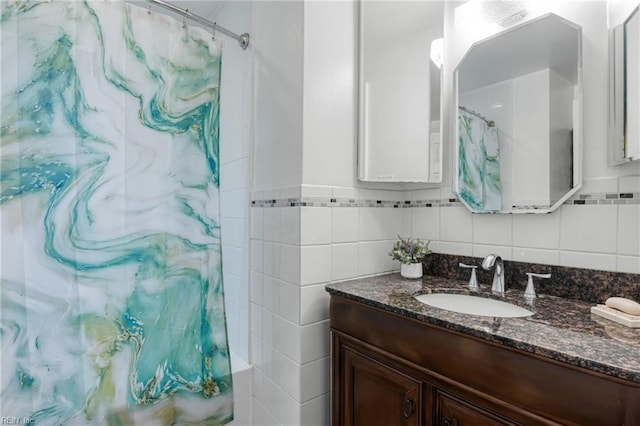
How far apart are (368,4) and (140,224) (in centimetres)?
137

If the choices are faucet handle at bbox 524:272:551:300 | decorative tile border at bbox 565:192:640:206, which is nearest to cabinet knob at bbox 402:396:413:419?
faucet handle at bbox 524:272:551:300

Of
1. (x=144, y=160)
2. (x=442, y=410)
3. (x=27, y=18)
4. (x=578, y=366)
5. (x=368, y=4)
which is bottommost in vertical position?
(x=442, y=410)

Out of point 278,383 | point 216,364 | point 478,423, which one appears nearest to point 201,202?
point 216,364

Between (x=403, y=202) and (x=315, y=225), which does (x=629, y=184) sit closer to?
(x=403, y=202)

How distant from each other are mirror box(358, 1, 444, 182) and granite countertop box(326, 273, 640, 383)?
55 centimetres

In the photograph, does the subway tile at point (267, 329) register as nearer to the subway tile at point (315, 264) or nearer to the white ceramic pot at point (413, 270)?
the subway tile at point (315, 264)

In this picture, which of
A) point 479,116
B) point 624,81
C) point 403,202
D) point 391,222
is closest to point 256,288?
point 391,222

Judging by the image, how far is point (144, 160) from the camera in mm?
1283

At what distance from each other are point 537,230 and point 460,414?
73cm

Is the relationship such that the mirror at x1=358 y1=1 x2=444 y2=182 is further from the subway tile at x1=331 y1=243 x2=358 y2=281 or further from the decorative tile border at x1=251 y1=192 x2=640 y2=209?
the subway tile at x1=331 y1=243 x2=358 y2=281

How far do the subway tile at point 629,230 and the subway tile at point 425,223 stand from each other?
24.9 inches

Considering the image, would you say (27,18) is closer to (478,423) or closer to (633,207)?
(478,423)

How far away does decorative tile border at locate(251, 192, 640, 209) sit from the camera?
100 centimetres

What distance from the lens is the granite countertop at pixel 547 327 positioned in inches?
25.1
